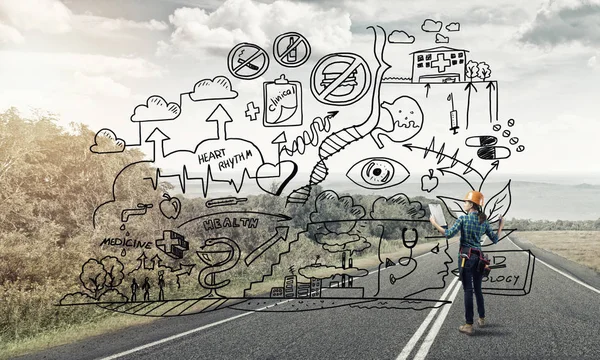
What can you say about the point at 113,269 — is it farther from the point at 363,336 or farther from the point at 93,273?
the point at 363,336

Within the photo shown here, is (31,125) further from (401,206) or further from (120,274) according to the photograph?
(401,206)

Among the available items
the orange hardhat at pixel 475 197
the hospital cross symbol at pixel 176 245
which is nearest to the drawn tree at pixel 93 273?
the hospital cross symbol at pixel 176 245

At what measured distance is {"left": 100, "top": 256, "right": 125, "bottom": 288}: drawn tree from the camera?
14.7 meters

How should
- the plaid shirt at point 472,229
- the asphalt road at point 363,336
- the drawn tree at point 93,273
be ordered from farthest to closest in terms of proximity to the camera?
the drawn tree at point 93,273 < the plaid shirt at point 472,229 < the asphalt road at point 363,336

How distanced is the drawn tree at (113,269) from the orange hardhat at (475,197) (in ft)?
32.3

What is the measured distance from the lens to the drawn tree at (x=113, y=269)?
1470 centimetres

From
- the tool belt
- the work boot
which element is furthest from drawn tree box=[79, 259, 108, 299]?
the tool belt

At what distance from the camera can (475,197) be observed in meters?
9.33

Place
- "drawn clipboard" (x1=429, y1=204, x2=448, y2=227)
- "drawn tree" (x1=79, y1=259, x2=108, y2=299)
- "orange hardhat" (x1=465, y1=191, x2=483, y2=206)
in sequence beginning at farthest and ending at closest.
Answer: "drawn tree" (x1=79, y1=259, x2=108, y2=299) → "orange hardhat" (x1=465, y1=191, x2=483, y2=206) → "drawn clipboard" (x1=429, y1=204, x2=448, y2=227)

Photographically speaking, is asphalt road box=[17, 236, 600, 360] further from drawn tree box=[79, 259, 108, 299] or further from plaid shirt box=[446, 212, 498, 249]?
drawn tree box=[79, 259, 108, 299]

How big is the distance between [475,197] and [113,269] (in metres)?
10.7

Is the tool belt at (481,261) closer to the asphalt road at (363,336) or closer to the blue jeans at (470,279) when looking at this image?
the blue jeans at (470,279)

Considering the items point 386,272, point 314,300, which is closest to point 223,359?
point 314,300

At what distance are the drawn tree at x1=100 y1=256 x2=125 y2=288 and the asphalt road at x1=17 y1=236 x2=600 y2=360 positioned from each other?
4290 millimetres
